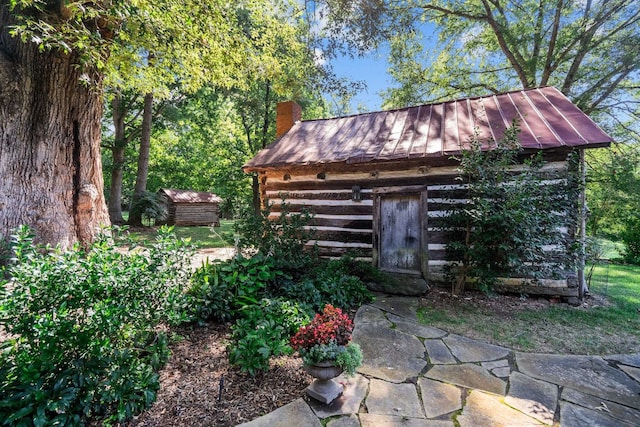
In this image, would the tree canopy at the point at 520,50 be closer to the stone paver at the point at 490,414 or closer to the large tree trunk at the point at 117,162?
the stone paver at the point at 490,414

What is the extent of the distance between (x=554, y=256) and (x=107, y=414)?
646 cm

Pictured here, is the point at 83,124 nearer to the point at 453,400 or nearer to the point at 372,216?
the point at 372,216

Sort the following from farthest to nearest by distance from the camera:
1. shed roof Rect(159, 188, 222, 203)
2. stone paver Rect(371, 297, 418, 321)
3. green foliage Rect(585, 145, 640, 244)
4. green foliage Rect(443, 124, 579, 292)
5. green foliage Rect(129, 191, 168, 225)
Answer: shed roof Rect(159, 188, 222, 203) < green foliage Rect(129, 191, 168, 225) < green foliage Rect(585, 145, 640, 244) < stone paver Rect(371, 297, 418, 321) < green foliage Rect(443, 124, 579, 292)

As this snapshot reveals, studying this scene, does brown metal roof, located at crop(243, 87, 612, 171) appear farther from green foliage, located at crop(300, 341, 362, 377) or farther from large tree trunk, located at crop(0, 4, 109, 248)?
green foliage, located at crop(300, 341, 362, 377)

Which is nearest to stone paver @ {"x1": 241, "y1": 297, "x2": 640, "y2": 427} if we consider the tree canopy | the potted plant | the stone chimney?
the potted plant

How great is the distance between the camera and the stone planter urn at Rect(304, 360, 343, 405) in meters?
2.56

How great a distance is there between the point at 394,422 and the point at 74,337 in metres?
2.63

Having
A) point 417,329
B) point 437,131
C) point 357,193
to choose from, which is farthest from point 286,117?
point 417,329

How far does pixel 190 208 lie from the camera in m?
18.0

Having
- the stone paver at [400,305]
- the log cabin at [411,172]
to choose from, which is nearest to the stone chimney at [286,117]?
the log cabin at [411,172]

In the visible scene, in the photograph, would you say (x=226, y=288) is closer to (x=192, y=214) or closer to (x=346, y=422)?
(x=346, y=422)

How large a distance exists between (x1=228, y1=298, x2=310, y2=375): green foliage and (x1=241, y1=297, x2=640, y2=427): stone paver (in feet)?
1.80

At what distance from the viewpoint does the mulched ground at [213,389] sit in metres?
2.40

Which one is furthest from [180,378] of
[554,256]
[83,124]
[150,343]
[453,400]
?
[554,256]
